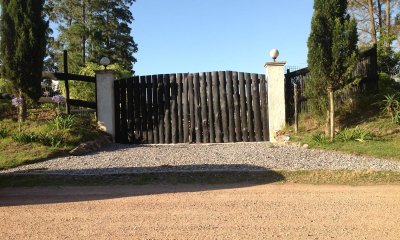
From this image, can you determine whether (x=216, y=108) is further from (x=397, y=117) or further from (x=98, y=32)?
(x=98, y=32)

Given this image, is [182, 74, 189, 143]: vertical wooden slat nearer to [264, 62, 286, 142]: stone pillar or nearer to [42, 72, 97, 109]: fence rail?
[264, 62, 286, 142]: stone pillar

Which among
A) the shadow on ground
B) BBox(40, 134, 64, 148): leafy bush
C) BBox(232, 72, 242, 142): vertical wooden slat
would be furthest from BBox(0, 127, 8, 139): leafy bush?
BBox(232, 72, 242, 142): vertical wooden slat

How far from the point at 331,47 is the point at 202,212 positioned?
669 cm

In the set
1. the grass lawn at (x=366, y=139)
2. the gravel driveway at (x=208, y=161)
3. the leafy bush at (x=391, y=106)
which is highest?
the leafy bush at (x=391, y=106)

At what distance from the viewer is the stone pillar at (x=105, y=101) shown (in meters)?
12.1

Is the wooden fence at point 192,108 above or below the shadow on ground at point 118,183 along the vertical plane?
above

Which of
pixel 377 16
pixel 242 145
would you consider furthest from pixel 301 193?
pixel 377 16

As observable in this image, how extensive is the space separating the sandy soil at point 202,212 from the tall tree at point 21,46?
499 centimetres

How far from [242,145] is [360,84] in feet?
12.2

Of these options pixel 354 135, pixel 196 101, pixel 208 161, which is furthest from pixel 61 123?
pixel 354 135

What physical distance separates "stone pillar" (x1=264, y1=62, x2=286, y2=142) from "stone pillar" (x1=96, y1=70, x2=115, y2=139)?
14.7 ft

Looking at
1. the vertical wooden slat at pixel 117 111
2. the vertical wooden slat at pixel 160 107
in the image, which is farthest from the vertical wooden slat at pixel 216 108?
the vertical wooden slat at pixel 117 111

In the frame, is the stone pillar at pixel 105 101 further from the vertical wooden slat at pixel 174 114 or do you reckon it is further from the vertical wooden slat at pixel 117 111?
the vertical wooden slat at pixel 174 114

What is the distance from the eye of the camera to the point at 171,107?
39.2ft
